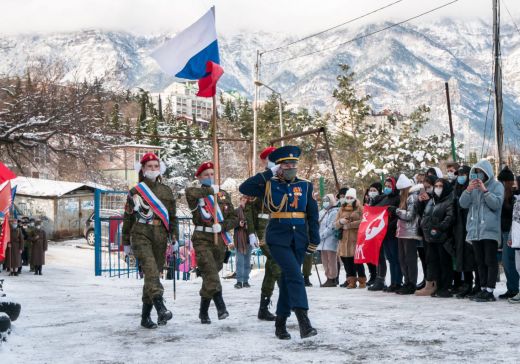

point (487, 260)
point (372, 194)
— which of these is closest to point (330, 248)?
point (372, 194)

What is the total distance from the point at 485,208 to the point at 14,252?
1345cm

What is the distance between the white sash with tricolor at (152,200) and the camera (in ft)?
27.8

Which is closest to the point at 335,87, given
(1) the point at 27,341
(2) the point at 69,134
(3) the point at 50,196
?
(3) the point at 50,196

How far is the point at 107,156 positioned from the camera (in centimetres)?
2250

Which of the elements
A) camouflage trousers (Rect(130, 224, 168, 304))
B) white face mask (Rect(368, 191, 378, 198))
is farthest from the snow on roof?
camouflage trousers (Rect(130, 224, 168, 304))

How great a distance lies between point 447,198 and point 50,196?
106ft

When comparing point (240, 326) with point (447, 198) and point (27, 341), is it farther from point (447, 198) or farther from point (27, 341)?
point (447, 198)

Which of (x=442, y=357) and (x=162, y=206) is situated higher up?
(x=162, y=206)

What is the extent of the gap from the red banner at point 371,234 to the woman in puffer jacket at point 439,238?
1.28 m

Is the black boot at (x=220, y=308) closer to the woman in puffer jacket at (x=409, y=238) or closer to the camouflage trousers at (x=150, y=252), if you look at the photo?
the camouflage trousers at (x=150, y=252)

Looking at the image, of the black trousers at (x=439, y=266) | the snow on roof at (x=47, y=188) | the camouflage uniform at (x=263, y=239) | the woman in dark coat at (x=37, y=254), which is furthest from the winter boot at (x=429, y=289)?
the snow on roof at (x=47, y=188)

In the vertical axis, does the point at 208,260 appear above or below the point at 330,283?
above

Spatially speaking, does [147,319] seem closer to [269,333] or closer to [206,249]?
[206,249]

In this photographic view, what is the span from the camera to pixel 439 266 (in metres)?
11.0
